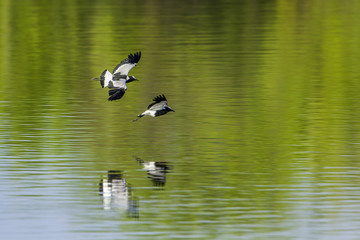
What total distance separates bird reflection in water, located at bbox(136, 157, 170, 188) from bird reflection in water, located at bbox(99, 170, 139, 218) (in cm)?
58


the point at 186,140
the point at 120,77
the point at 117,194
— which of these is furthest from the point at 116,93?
the point at 117,194

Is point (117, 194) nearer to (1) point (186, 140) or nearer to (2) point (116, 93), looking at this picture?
(1) point (186, 140)

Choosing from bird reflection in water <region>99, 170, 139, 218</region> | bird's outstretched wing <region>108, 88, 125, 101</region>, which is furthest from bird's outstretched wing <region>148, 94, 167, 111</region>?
bird reflection in water <region>99, 170, 139, 218</region>

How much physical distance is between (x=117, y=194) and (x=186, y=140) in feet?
16.6

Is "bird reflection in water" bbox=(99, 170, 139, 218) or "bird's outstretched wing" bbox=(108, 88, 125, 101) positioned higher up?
"bird's outstretched wing" bbox=(108, 88, 125, 101)

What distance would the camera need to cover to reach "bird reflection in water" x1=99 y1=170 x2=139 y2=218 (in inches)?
699

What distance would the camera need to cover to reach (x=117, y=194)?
18719 millimetres

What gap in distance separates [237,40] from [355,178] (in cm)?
2724

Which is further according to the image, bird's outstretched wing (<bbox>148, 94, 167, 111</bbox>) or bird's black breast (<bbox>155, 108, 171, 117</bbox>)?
bird's black breast (<bbox>155, 108, 171, 117</bbox>)

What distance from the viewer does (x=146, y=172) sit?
20.3 meters

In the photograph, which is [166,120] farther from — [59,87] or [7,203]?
[7,203]

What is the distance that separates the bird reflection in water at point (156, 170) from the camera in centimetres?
1958

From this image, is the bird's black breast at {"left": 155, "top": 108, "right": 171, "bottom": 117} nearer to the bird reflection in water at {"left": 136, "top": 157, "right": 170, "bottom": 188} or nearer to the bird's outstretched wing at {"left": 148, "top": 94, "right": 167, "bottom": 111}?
the bird's outstretched wing at {"left": 148, "top": 94, "right": 167, "bottom": 111}

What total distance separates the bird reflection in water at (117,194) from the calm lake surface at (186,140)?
0.05 meters
